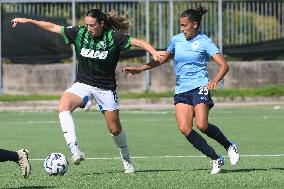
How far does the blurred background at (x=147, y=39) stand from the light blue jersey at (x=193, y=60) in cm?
1930

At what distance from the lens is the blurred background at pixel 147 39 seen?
3325cm

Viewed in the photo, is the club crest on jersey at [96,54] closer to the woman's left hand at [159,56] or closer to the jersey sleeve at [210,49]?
the woman's left hand at [159,56]

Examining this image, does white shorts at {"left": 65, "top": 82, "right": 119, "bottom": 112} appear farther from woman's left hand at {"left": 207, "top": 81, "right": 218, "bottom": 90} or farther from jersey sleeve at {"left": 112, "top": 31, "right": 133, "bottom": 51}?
woman's left hand at {"left": 207, "top": 81, "right": 218, "bottom": 90}

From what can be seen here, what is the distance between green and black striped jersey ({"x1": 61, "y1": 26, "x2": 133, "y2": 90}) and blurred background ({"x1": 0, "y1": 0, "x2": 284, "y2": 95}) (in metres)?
19.3

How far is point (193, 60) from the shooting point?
1380cm

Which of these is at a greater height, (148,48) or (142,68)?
(148,48)

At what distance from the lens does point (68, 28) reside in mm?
13984

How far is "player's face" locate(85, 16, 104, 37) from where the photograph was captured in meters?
13.5

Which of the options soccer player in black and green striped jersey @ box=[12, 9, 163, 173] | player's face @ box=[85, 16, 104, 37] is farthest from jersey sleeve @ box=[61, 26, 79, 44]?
player's face @ box=[85, 16, 104, 37]

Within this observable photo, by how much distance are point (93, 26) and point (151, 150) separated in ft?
15.6

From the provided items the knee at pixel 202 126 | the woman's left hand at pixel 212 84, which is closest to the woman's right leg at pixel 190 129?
the knee at pixel 202 126

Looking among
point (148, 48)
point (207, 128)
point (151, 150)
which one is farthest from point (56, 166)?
point (151, 150)

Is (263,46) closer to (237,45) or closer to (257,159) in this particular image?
(237,45)

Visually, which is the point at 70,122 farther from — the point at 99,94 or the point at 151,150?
the point at 151,150
